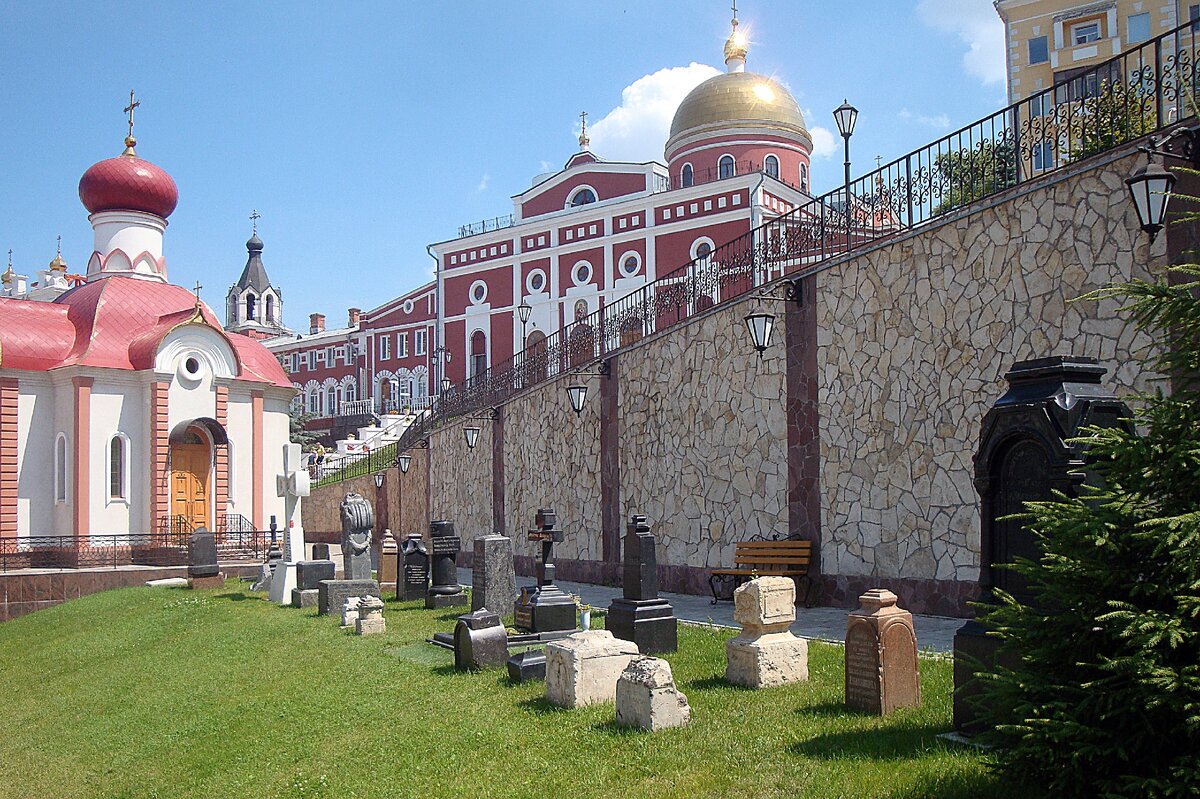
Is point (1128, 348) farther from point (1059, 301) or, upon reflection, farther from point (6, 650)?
point (6, 650)

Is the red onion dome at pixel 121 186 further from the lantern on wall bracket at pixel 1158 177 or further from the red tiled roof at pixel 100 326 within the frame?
the lantern on wall bracket at pixel 1158 177

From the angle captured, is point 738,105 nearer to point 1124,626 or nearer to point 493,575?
point 493,575

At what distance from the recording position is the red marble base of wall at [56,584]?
79.9ft

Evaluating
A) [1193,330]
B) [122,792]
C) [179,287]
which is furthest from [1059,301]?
[179,287]

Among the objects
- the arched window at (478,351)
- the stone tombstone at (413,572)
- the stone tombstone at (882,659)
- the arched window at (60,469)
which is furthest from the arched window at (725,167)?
the stone tombstone at (882,659)

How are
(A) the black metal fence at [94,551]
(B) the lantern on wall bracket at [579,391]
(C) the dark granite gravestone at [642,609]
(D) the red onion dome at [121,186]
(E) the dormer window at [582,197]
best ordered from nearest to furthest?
(C) the dark granite gravestone at [642,609] → (B) the lantern on wall bracket at [579,391] → (A) the black metal fence at [94,551] → (D) the red onion dome at [121,186] → (E) the dormer window at [582,197]

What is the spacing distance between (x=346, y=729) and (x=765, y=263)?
9934 millimetres

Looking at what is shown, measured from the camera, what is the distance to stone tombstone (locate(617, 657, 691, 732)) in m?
7.08

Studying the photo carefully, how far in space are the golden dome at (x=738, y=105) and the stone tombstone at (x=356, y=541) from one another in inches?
1241

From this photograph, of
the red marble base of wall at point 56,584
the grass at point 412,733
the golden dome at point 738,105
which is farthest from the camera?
the golden dome at point 738,105

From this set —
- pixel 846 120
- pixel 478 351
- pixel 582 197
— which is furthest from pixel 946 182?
pixel 478 351

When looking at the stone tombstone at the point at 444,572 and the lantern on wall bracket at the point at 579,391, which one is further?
the lantern on wall bracket at the point at 579,391

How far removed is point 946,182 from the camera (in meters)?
12.4

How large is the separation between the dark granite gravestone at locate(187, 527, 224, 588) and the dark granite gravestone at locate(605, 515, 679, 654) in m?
15.2
